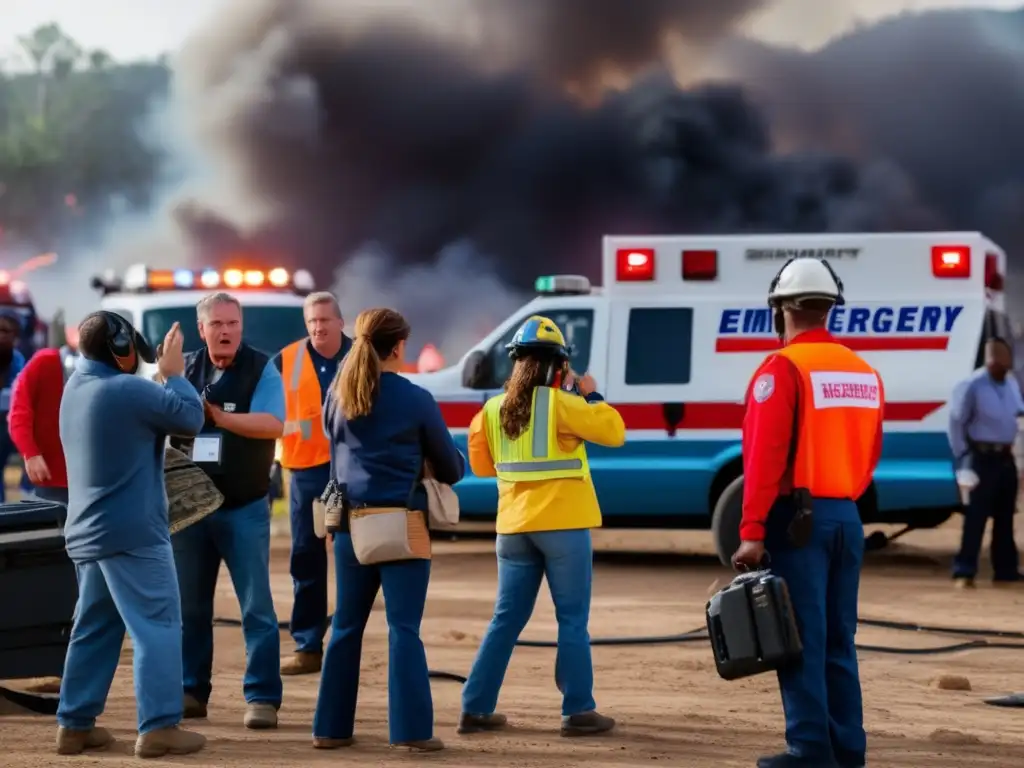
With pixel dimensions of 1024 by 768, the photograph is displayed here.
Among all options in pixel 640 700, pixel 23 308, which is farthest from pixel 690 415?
pixel 23 308

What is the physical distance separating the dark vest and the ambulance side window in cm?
547

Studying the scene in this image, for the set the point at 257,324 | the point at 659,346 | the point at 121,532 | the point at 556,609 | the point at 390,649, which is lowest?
the point at 390,649

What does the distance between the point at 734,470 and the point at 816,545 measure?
22.8 ft

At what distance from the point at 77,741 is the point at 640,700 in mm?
2505

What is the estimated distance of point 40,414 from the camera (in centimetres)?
885

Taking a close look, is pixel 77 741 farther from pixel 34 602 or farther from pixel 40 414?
pixel 40 414

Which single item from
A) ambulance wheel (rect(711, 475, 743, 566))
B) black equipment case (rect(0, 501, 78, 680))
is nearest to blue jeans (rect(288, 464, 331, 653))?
black equipment case (rect(0, 501, 78, 680))

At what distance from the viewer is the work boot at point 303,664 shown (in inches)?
336

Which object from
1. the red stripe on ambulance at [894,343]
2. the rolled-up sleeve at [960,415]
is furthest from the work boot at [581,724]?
the red stripe on ambulance at [894,343]

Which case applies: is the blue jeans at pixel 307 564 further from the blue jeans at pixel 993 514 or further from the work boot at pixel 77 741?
the blue jeans at pixel 993 514

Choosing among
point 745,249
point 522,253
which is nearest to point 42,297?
point 522,253

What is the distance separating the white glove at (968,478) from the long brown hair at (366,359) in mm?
6445

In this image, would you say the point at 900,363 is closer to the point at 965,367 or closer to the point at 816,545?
the point at 965,367

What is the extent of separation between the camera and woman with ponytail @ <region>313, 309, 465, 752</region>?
21.2 ft
